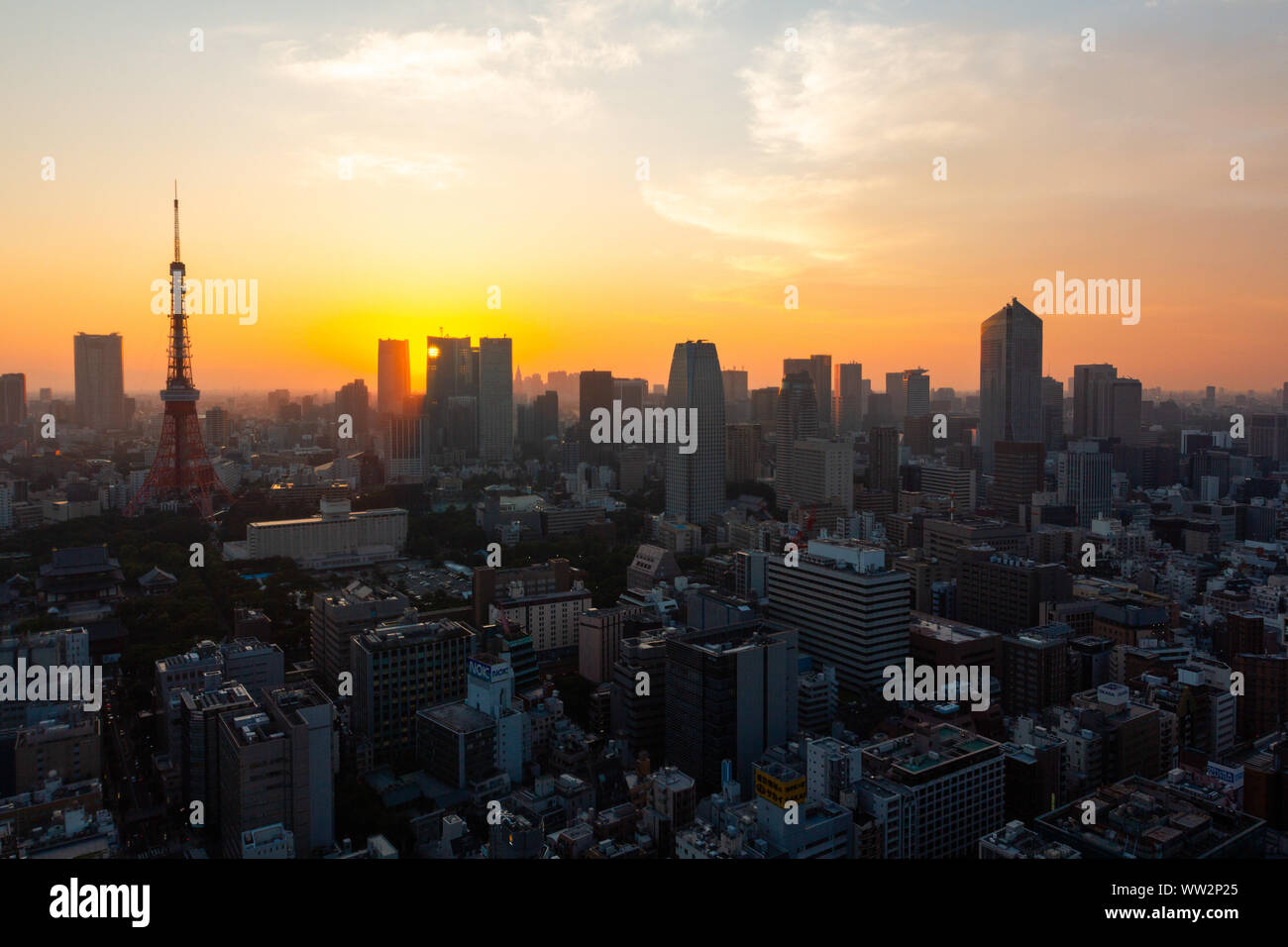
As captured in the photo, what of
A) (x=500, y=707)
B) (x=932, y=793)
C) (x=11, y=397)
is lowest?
(x=932, y=793)

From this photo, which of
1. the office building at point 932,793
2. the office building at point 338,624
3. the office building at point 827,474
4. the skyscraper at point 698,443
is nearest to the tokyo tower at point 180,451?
the office building at point 338,624

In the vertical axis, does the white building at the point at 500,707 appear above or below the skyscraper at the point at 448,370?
below

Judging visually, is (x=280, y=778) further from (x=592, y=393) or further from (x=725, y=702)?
(x=592, y=393)

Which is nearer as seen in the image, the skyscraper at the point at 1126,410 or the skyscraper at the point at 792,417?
the skyscraper at the point at 792,417

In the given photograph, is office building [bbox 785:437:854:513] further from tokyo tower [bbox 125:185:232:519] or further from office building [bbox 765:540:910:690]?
tokyo tower [bbox 125:185:232:519]

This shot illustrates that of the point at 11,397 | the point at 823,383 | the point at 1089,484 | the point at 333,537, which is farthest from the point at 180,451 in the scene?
the point at 823,383

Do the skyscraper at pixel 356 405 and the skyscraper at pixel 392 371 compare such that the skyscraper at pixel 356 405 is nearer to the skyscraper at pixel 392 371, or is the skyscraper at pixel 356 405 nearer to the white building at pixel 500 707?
the skyscraper at pixel 392 371

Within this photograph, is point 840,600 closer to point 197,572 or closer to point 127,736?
point 127,736
